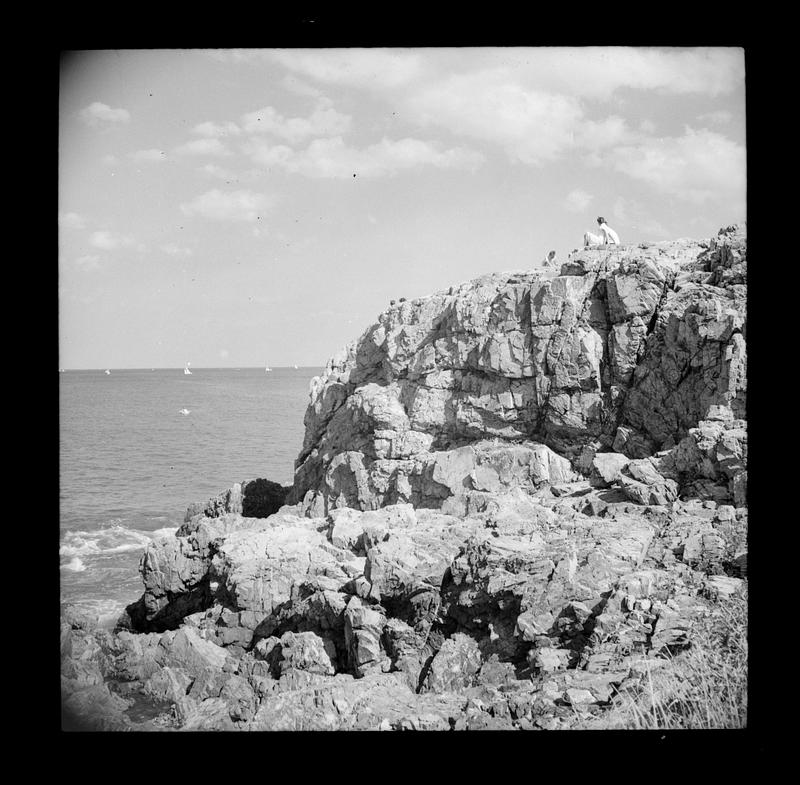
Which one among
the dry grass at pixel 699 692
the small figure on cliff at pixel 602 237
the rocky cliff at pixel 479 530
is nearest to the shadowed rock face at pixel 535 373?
the rocky cliff at pixel 479 530

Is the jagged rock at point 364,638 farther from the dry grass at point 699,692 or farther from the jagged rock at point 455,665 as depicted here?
the dry grass at point 699,692

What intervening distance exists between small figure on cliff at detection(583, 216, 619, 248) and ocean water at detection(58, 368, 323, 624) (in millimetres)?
14068

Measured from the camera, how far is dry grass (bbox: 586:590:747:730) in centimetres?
334

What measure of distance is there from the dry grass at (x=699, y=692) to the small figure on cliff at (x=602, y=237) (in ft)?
45.4

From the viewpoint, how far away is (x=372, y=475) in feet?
56.6

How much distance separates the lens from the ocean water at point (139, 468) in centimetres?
1752

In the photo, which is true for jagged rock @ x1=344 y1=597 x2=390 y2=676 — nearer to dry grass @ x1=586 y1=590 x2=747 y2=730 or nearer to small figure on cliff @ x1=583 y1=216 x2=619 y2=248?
dry grass @ x1=586 y1=590 x2=747 y2=730

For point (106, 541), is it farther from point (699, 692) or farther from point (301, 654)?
point (699, 692)

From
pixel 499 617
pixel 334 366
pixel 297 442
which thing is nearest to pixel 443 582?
pixel 499 617

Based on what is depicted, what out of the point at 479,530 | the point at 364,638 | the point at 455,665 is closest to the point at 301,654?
the point at 364,638

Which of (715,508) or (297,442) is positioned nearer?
(715,508)
